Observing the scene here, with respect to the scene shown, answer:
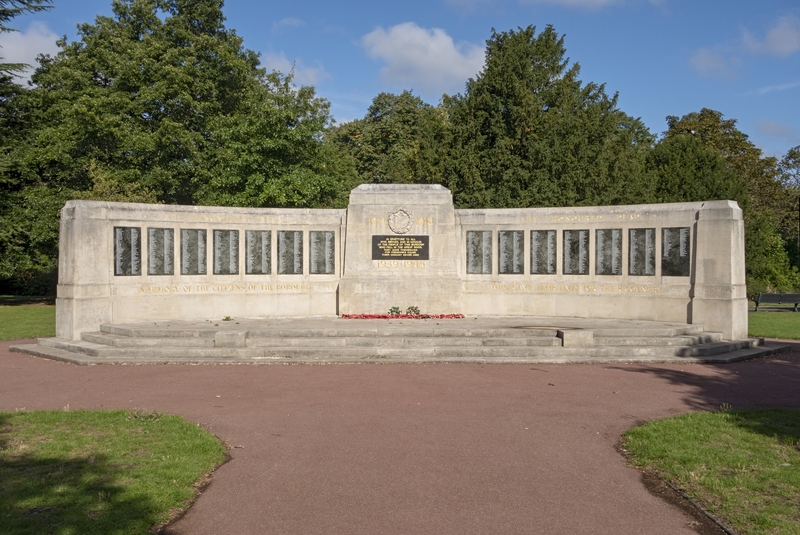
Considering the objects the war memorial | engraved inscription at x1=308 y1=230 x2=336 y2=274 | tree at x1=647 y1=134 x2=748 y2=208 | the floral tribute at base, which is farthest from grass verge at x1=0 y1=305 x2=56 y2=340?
tree at x1=647 y1=134 x2=748 y2=208

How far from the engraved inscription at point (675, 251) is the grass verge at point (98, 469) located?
16581mm

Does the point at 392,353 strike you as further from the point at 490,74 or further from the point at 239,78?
the point at 239,78

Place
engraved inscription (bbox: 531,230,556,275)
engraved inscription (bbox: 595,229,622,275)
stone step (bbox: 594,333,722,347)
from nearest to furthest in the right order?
1. stone step (bbox: 594,333,722,347)
2. engraved inscription (bbox: 595,229,622,275)
3. engraved inscription (bbox: 531,230,556,275)

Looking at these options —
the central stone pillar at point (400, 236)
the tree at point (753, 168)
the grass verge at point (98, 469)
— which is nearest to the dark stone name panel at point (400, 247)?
the central stone pillar at point (400, 236)

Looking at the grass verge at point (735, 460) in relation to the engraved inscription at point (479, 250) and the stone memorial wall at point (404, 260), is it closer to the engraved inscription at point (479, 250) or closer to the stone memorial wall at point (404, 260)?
the stone memorial wall at point (404, 260)

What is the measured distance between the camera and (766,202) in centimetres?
5344

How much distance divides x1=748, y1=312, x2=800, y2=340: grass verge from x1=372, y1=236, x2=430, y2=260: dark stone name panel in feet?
41.0

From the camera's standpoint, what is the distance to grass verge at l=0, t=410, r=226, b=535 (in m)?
6.39

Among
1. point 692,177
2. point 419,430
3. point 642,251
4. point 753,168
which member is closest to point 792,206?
point 753,168

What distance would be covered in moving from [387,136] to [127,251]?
4142cm

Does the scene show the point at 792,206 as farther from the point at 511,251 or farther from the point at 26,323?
the point at 26,323

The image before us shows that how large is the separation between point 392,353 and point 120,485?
32.6 ft

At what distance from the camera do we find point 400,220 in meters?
22.6

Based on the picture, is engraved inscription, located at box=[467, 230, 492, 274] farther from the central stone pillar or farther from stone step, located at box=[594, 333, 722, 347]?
stone step, located at box=[594, 333, 722, 347]
